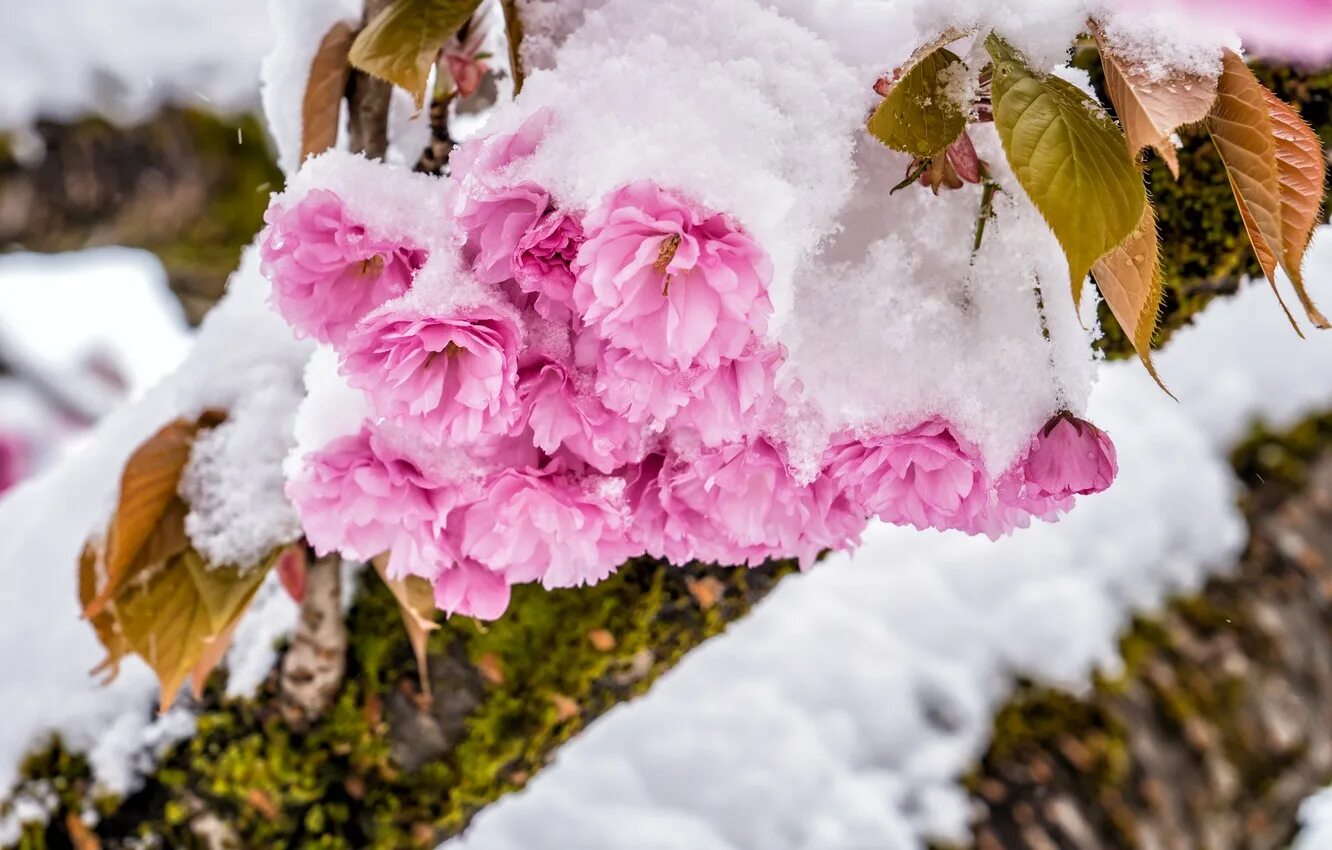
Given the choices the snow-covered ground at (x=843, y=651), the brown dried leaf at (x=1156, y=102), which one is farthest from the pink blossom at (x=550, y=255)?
the snow-covered ground at (x=843, y=651)

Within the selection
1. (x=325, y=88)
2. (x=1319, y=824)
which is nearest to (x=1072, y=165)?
(x=325, y=88)

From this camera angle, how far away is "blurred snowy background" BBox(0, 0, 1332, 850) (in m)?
0.86

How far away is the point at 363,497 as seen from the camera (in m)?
0.45

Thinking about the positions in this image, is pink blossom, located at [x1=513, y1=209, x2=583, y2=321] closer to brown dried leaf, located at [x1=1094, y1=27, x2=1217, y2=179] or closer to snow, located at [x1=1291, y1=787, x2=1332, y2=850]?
brown dried leaf, located at [x1=1094, y1=27, x2=1217, y2=179]

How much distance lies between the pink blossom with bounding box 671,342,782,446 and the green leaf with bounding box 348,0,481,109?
0.25 m

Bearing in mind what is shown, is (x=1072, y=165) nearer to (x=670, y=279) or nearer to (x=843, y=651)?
(x=670, y=279)

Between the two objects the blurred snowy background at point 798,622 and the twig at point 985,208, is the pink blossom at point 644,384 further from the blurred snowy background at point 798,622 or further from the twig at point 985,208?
the blurred snowy background at point 798,622

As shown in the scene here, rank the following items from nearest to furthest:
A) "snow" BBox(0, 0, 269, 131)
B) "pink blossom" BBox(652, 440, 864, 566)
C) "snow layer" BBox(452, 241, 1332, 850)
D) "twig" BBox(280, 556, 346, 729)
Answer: "pink blossom" BBox(652, 440, 864, 566), "twig" BBox(280, 556, 346, 729), "snow" BBox(0, 0, 269, 131), "snow layer" BBox(452, 241, 1332, 850)

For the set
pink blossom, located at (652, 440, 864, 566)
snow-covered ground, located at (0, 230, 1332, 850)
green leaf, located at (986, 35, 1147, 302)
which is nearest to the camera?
green leaf, located at (986, 35, 1147, 302)

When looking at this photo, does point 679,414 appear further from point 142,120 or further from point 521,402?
point 142,120

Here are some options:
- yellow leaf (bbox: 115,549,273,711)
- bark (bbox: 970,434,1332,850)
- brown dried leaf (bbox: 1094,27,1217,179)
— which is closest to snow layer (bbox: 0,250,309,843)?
yellow leaf (bbox: 115,549,273,711)

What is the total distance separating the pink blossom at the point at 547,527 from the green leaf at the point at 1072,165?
235 mm

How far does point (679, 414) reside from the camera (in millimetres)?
396

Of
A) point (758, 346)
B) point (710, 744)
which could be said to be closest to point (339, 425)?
point (758, 346)
